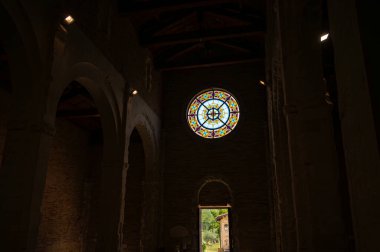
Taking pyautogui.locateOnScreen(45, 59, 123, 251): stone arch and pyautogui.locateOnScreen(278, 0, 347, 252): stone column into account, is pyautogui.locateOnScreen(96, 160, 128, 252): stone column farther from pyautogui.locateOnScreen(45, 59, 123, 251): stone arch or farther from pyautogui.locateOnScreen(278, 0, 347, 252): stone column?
pyautogui.locateOnScreen(278, 0, 347, 252): stone column

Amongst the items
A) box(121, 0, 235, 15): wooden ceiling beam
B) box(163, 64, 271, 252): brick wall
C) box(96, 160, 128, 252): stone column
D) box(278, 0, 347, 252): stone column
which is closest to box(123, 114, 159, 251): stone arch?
box(163, 64, 271, 252): brick wall

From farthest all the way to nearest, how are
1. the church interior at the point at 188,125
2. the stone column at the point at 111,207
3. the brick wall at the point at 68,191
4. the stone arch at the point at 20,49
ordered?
the brick wall at the point at 68,191
the stone column at the point at 111,207
the stone arch at the point at 20,49
the church interior at the point at 188,125

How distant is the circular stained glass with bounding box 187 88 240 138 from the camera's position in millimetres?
12883

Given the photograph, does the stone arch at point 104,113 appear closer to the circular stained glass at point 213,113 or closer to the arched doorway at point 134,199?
the arched doorway at point 134,199

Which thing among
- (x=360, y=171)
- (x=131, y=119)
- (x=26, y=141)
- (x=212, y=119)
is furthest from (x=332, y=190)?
(x=212, y=119)

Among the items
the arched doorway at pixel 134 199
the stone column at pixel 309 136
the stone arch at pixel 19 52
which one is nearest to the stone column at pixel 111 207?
the stone arch at pixel 19 52

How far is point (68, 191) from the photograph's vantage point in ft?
39.5

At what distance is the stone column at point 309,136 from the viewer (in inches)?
156

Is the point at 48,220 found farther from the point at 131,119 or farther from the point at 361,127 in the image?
the point at 361,127

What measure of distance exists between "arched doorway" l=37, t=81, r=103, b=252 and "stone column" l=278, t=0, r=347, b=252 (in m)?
6.82

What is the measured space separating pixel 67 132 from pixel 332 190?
34.0ft

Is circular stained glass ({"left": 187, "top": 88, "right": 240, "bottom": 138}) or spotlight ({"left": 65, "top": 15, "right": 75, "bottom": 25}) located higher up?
circular stained glass ({"left": 187, "top": 88, "right": 240, "bottom": 138})

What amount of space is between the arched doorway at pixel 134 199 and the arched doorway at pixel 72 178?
1.32 metres

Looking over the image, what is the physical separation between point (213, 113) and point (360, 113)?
1173cm
